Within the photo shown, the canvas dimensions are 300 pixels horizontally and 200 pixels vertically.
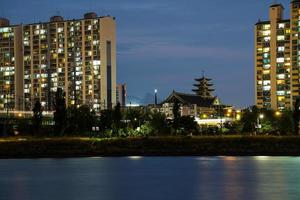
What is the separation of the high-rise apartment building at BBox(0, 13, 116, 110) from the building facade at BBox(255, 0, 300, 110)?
3555cm

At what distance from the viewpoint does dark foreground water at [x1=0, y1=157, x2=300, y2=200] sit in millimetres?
22859

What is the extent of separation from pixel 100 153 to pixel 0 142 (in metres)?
10.1

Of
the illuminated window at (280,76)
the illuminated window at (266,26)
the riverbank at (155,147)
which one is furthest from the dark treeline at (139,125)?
the illuminated window at (266,26)

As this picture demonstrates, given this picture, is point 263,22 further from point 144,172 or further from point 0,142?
point 144,172

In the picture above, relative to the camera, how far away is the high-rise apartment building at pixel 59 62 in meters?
138

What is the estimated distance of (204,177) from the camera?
96.5 feet

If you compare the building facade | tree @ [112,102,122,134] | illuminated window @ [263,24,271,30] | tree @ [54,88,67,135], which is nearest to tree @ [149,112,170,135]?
tree @ [112,102,122,134]

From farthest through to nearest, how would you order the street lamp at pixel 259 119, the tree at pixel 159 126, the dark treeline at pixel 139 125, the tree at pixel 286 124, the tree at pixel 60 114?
the street lamp at pixel 259 119, the tree at pixel 159 126, the tree at pixel 286 124, the dark treeline at pixel 139 125, the tree at pixel 60 114

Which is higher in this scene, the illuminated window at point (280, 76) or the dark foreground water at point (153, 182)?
the illuminated window at point (280, 76)

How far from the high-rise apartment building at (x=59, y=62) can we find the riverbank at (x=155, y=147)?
81.5 metres

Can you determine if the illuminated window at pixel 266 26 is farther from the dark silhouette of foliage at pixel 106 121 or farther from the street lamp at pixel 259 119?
the dark silhouette of foliage at pixel 106 121

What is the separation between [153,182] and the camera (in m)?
27.4

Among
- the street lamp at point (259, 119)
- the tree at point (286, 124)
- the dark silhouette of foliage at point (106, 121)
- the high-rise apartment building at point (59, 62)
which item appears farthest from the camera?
the high-rise apartment building at point (59, 62)

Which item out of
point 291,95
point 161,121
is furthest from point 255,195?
point 291,95
